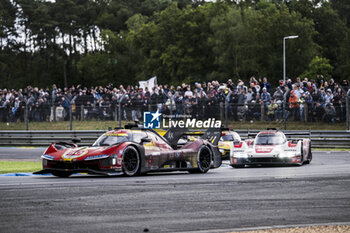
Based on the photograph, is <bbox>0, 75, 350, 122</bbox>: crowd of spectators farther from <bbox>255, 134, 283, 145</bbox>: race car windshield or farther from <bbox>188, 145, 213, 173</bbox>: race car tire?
<bbox>188, 145, 213, 173</bbox>: race car tire

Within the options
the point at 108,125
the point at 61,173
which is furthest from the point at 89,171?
the point at 108,125

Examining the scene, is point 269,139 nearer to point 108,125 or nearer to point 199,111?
point 199,111

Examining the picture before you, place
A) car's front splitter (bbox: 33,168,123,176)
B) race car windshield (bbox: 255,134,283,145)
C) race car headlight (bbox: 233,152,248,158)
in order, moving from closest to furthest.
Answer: car's front splitter (bbox: 33,168,123,176) → race car headlight (bbox: 233,152,248,158) → race car windshield (bbox: 255,134,283,145)

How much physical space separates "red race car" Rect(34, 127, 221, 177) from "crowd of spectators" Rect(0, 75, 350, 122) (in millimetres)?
11703

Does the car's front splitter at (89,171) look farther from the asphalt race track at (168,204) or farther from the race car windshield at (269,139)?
the race car windshield at (269,139)

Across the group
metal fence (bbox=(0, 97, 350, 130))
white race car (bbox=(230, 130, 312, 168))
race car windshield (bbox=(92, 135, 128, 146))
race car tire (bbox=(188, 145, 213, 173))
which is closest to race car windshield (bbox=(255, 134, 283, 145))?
white race car (bbox=(230, 130, 312, 168))

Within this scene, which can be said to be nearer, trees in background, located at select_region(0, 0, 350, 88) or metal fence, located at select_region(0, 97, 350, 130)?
metal fence, located at select_region(0, 97, 350, 130)

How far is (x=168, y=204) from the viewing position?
10.0 metres

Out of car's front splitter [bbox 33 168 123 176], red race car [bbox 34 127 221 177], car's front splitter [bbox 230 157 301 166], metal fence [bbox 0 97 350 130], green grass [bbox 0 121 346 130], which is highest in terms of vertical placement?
metal fence [bbox 0 97 350 130]

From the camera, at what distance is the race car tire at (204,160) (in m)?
17.6

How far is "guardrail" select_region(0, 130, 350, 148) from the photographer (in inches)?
1163

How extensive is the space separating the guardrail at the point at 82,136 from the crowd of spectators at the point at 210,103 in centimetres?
68

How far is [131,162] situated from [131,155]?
0.59 ft

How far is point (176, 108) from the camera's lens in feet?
99.9
